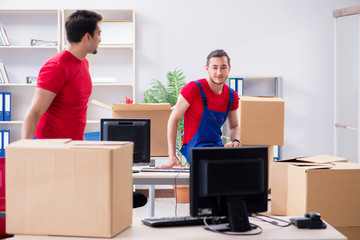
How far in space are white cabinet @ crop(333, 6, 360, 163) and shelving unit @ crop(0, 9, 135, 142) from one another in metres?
2.24

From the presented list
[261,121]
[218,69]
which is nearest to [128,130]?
[218,69]

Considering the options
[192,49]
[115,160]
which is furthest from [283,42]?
[115,160]

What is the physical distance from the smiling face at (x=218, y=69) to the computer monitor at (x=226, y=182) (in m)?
1.44

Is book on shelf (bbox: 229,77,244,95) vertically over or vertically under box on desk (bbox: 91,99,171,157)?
over

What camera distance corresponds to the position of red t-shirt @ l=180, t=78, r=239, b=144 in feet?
11.0

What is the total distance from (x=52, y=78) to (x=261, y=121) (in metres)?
1.65

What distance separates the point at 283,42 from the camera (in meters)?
5.79

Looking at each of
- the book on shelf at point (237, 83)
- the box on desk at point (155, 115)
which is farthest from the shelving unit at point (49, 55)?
the box on desk at point (155, 115)

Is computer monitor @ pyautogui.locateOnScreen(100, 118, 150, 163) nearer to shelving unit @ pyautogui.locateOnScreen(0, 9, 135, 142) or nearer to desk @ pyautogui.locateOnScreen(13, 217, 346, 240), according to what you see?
desk @ pyautogui.locateOnScreen(13, 217, 346, 240)

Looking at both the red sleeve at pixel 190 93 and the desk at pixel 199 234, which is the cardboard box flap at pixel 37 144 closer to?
the desk at pixel 199 234

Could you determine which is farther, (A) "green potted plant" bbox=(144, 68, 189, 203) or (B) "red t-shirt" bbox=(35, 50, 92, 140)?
(A) "green potted plant" bbox=(144, 68, 189, 203)

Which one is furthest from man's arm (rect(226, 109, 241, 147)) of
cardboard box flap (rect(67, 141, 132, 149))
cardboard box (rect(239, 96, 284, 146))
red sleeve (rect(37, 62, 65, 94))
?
cardboard box flap (rect(67, 141, 132, 149))

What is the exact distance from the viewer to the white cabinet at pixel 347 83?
16.5 ft

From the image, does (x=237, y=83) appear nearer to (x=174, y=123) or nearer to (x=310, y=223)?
(x=174, y=123)
